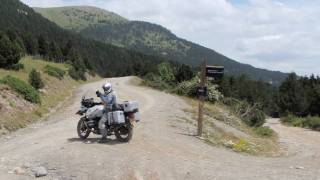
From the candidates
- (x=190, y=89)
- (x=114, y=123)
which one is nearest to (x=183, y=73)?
(x=190, y=89)

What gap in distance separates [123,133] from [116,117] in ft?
2.56

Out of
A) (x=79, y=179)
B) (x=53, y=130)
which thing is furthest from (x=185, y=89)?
(x=79, y=179)

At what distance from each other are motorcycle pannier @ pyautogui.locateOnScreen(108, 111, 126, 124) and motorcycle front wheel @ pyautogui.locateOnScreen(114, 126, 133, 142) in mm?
402

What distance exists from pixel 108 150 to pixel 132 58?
171 m

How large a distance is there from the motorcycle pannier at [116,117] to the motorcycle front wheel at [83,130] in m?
0.85

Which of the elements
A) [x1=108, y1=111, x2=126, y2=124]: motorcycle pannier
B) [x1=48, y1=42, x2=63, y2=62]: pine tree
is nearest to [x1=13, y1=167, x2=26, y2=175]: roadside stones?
[x1=108, y1=111, x2=126, y2=124]: motorcycle pannier

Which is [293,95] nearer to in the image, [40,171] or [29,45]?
[29,45]

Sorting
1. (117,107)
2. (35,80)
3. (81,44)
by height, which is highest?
(81,44)

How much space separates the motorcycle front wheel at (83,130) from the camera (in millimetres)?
16125

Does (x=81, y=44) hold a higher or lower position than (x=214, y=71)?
higher

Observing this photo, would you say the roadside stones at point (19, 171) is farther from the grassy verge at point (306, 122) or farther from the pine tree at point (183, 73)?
the grassy verge at point (306, 122)

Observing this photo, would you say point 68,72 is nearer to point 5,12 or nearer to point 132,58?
point 5,12

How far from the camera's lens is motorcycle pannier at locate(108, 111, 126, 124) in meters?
15.6

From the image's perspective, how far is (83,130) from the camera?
16234mm
